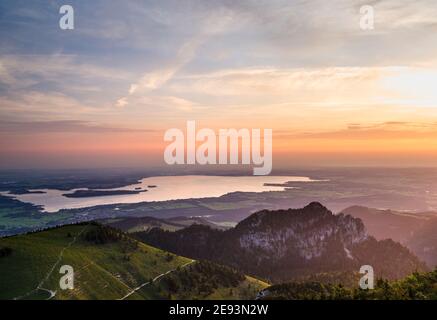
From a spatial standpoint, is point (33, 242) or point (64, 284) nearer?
point (64, 284)

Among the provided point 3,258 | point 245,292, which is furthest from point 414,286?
point 3,258
